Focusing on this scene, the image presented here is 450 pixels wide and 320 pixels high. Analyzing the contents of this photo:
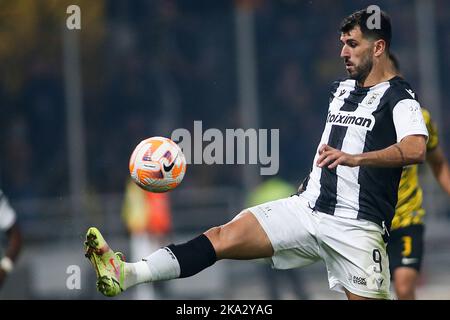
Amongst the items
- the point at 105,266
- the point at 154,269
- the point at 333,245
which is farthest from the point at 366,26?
the point at 105,266

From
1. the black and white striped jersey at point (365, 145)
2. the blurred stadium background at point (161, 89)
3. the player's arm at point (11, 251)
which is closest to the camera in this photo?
the black and white striped jersey at point (365, 145)

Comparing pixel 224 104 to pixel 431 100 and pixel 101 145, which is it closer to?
pixel 101 145

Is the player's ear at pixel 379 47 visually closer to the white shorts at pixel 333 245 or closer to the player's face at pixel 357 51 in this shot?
the player's face at pixel 357 51

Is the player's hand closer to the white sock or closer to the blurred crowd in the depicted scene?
the white sock

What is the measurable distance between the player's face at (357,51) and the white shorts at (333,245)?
35.5 inches

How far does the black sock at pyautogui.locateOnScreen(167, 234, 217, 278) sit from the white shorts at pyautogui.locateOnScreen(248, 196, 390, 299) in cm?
38

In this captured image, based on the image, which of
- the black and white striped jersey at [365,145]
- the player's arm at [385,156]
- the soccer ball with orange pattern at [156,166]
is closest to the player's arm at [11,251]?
the soccer ball with orange pattern at [156,166]

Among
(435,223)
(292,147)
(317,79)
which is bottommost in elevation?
(435,223)

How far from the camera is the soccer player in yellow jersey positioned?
782cm

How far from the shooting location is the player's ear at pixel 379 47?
636cm

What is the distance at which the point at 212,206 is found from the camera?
49.6 ft

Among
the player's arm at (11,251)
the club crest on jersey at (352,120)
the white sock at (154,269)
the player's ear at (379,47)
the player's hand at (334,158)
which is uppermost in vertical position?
the player's ear at (379,47)
